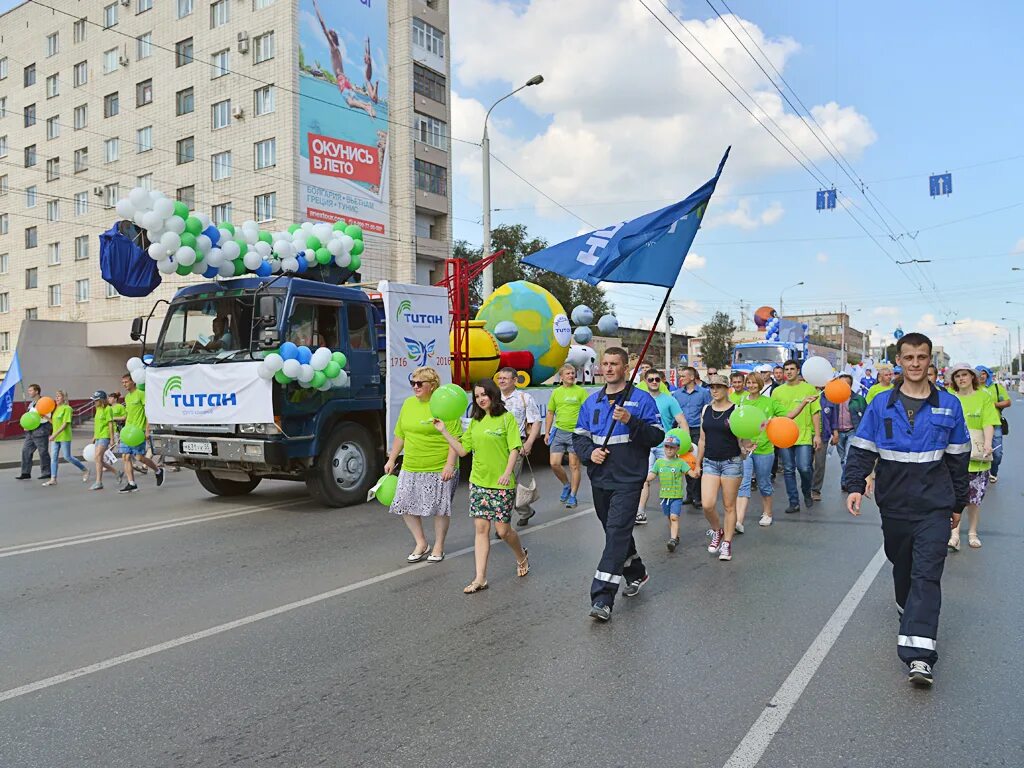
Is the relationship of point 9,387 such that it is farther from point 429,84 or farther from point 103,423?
point 429,84

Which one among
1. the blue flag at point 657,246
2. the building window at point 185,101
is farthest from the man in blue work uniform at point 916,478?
the building window at point 185,101

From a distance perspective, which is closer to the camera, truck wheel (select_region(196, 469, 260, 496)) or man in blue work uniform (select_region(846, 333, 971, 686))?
man in blue work uniform (select_region(846, 333, 971, 686))

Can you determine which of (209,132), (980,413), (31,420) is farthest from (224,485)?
(209,132)

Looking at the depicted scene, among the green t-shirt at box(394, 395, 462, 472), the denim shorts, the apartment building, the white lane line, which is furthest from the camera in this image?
the apartment building

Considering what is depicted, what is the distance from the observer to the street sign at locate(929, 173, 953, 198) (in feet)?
70.2

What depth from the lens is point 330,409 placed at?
9.70 metres

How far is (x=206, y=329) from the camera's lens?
969 centimetres

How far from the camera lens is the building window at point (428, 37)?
37750 millimetres

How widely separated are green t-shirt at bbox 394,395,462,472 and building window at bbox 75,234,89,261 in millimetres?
39388

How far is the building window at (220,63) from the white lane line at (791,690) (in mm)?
35764

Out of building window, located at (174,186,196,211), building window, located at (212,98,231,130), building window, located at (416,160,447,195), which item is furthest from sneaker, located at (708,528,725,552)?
building window, located at (174,186,196,211)

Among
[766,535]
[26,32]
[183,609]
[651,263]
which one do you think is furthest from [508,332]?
[26,32]

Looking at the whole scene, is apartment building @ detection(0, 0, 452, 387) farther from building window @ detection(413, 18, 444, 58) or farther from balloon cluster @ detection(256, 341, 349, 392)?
balloon cluster @ detection(256, 341, 349, 392)

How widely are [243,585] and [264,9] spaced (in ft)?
108
